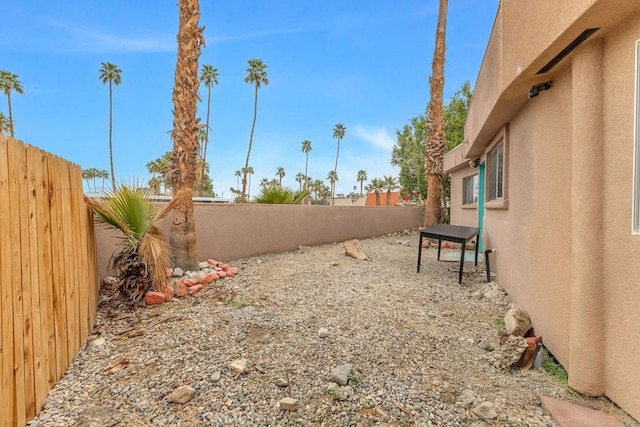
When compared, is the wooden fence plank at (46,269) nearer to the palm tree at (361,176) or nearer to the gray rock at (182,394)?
the gray rock at (182,394)

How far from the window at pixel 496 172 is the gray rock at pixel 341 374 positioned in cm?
441

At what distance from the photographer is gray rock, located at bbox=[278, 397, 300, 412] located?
2230mm

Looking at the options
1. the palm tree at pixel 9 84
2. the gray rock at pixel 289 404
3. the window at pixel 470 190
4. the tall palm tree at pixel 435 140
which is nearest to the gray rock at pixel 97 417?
the gray rock at pixel 289 404

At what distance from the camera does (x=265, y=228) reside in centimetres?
886

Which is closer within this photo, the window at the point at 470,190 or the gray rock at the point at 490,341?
the gray rock at the point at 490,341

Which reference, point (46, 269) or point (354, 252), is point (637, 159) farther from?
point (354, 252)

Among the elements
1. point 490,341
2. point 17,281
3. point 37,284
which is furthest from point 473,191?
point 17,281

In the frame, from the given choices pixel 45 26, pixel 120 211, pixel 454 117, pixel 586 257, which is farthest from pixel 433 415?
pixel 454 117

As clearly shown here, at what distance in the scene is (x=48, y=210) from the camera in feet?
8.38

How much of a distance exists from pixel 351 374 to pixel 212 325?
5.93 feet

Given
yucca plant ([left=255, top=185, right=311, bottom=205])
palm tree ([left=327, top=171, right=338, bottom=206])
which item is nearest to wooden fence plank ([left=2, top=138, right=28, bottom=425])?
yucca plant ([left=255, top=185, right=311, bottom=205])

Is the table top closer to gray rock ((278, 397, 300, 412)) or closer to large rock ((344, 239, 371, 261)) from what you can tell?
large rock ((344, 239, 371, 261))

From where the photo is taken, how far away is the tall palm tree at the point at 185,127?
588 centimetres

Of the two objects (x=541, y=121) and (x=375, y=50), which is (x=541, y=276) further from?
(x=375, y=50)
